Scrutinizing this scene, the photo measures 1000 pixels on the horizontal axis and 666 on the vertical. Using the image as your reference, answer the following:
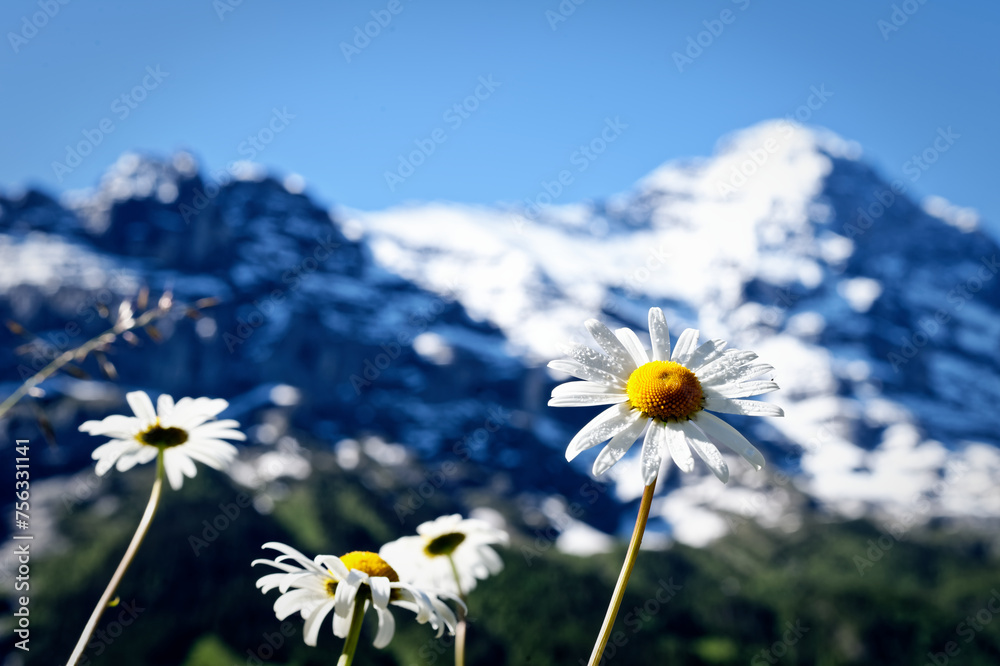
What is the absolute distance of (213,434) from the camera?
135 inches

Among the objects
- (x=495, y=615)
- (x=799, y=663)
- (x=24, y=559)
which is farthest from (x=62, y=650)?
(x=24, y=559)

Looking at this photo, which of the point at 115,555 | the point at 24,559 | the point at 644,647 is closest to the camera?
the point at 24,559

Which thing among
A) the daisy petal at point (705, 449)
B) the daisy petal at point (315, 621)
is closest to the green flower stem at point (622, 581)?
the daisy petal at point (705, 449)

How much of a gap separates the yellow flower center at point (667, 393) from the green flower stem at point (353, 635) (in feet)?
3.91

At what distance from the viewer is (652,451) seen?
2.50 m

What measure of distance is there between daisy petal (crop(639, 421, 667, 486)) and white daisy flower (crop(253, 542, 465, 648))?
0.83 metres

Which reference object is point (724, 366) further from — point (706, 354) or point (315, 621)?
point (315, 621)

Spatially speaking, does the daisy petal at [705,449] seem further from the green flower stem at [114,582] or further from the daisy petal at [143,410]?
the daisy petal at [143,410]

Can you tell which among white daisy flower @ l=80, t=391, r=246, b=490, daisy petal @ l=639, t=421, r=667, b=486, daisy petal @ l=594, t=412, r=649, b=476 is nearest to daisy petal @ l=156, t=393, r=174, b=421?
white daisy flower @ l=80, t=391, r=246, b=490

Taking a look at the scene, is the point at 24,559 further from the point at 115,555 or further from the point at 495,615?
the point at 115,555

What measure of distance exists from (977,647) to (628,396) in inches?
9259

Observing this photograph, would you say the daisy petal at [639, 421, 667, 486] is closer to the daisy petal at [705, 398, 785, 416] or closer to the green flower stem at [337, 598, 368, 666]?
the daisy petal at [705, 398, 785, 416]

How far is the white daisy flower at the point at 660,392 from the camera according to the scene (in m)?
2.56

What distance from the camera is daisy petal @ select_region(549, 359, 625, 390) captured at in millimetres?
2739
